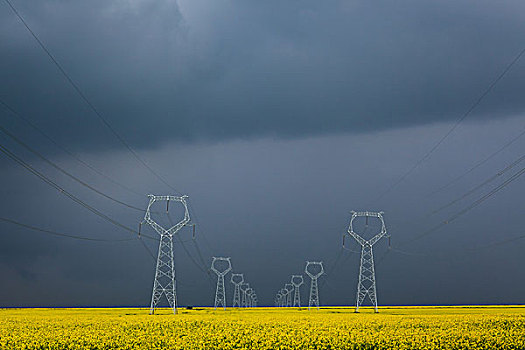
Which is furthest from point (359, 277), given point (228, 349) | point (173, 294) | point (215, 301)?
point (228, 349)

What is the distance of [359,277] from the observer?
93.7 m

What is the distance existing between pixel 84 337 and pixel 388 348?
66.2 ft

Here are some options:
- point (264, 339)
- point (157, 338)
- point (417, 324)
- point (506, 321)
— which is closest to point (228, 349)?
point (264, 339)

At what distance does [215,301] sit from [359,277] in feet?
176

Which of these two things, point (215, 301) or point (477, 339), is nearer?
Answer: point (477, 339)

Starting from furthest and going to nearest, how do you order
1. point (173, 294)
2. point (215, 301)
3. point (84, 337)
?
point (215, 301), point (173, 294), point (84, 337)

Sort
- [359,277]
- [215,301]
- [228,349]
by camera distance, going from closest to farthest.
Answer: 1. [228,349]
2. [359,277]
3. [215,301]

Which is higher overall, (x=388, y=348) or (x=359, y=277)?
(x=359, y=277)

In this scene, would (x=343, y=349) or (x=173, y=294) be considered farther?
(x=173, y=294)

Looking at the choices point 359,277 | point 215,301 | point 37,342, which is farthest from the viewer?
point 215,301

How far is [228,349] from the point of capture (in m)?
34.5

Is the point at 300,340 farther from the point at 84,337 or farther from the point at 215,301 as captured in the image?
the point at 215,301

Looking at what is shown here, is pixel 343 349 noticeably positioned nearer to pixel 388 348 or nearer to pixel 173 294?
pixel 388 348

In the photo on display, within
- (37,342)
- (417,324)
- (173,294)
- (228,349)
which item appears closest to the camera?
(228,349)
